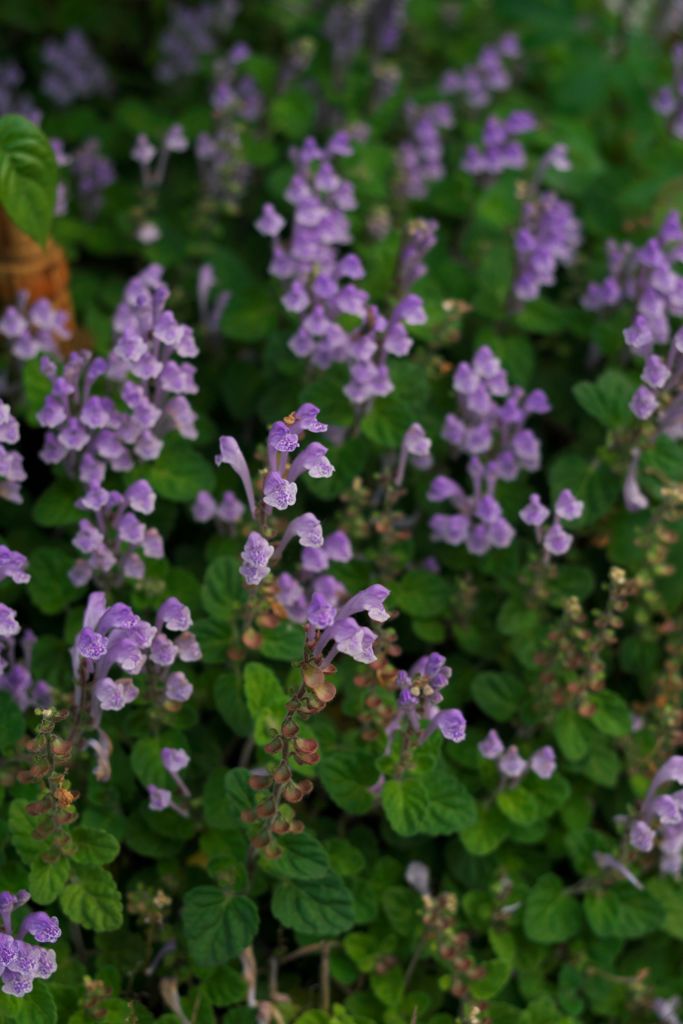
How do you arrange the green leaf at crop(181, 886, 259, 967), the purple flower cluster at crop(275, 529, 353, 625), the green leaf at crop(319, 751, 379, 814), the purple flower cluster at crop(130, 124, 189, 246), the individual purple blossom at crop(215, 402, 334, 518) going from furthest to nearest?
the purple flower cluster at crop(130, 124, 189, 246), the purple flower cluster at crop(275, 529, 353, 625), the green leaf at crop(319, 751, 379, 814), the green leaf at crop(181, 886, 259, 967), the individual purple blossom at crop(215, 402, 334, 518)

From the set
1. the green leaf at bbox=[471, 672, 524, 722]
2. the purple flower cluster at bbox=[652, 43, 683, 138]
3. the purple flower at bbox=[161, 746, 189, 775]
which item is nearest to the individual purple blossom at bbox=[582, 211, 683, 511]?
the green leaf at bbox=[471, 672, 524, 722]

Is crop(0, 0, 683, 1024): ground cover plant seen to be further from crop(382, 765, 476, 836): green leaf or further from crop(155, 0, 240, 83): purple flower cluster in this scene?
crop(155, 0, 240, 83): purple flower cluster

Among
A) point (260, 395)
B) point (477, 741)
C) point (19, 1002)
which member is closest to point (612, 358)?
point (260, 395)

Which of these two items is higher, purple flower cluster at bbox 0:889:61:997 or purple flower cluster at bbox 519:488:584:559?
purple flower cluster at bbox 519:488:584:559

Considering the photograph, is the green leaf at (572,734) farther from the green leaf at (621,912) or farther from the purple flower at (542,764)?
the green leaf at (621,912)

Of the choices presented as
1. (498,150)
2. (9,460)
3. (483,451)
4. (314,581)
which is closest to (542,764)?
(314,581)

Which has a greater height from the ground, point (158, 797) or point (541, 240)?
point (541, 240)

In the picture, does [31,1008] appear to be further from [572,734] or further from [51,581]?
[572,734]
